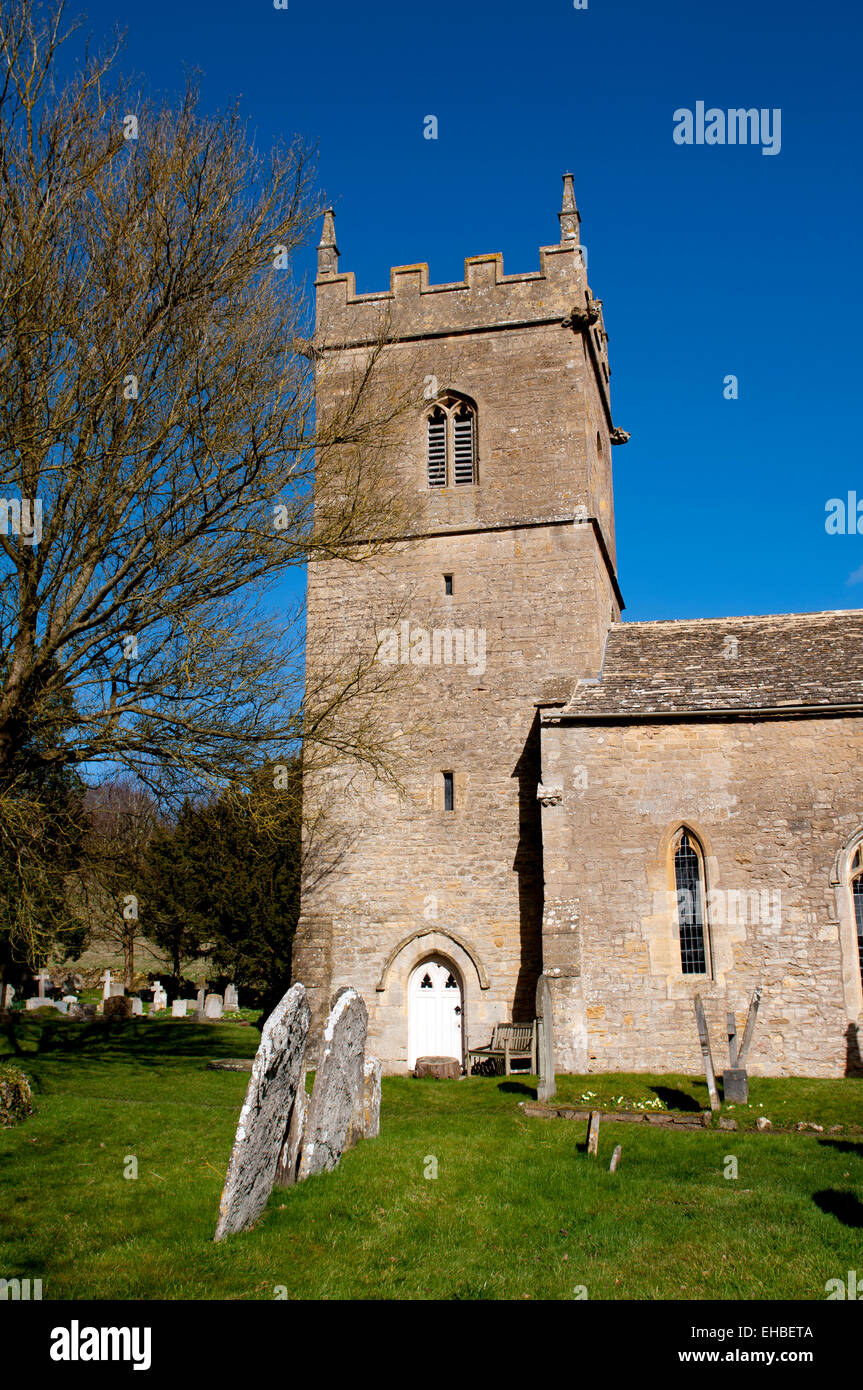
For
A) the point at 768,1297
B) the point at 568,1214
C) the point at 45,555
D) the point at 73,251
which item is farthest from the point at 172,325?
the point at 768,1297

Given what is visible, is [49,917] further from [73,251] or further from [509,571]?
[509,571]

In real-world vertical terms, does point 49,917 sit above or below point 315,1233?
above

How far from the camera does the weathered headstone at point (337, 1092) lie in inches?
304

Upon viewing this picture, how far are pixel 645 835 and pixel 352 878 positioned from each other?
532 cm

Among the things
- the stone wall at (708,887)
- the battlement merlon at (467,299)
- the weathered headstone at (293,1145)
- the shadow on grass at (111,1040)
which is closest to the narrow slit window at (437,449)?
the battlement merlon at (467,299)

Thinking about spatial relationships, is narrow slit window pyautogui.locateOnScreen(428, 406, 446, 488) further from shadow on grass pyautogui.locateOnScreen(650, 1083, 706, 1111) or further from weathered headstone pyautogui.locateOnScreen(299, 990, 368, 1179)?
weathered headstone pyautogui.locateOnScreen(299, 990, 368, 1179)

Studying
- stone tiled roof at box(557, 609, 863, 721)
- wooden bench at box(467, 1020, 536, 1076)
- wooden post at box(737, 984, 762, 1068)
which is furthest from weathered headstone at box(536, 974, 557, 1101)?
stone tiled roof at box(557, 609, 863, 721)

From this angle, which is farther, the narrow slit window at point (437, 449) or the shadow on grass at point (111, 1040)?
the narrow slit window at point (437, 449)

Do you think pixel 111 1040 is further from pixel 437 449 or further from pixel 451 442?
pixel 451 442

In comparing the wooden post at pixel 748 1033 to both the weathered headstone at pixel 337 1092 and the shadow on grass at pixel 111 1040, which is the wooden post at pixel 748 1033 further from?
the shadow on grass at pixel 111 1040

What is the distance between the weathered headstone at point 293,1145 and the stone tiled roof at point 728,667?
9.46 metres

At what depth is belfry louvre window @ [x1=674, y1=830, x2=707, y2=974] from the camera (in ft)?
49.5

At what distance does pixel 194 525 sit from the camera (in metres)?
11.2

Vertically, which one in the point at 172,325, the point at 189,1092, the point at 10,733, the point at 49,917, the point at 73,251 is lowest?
the point at 189,1092
